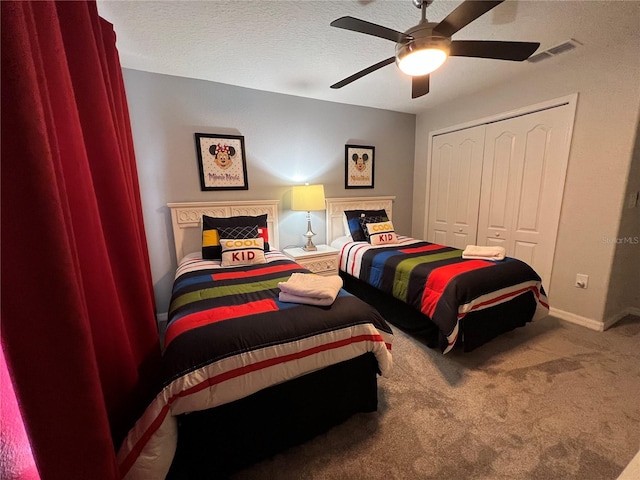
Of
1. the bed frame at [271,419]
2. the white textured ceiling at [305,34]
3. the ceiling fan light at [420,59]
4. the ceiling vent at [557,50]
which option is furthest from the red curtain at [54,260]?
the ceiling vent at [557,50]

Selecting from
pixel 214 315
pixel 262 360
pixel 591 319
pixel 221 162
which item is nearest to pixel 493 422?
pixel 262 360

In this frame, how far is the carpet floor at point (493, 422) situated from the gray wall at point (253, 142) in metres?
2.10

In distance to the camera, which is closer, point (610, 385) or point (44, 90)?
point (44, 90)

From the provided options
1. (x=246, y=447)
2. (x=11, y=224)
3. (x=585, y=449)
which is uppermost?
(x=11, y=224)

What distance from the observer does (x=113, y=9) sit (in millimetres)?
1582

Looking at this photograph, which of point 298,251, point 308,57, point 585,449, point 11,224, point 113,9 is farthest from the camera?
point 298,251

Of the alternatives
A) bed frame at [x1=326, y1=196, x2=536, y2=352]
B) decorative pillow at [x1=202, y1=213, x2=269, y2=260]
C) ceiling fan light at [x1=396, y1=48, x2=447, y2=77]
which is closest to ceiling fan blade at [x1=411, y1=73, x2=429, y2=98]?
ceiling fan light at [x1=396, y1=48, x2=447, y2=77]

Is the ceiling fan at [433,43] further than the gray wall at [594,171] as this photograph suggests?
No

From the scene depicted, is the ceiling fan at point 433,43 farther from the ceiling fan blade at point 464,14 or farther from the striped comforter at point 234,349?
the striped comforter at point 234,349

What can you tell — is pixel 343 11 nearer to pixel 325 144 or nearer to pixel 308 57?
pixel 308 57

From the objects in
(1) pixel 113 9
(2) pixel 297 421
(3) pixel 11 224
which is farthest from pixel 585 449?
(1) pixel 113 9

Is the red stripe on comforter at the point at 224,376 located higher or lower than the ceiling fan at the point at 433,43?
lower

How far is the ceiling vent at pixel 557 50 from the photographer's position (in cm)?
208

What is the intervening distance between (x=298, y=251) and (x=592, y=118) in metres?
2.96
